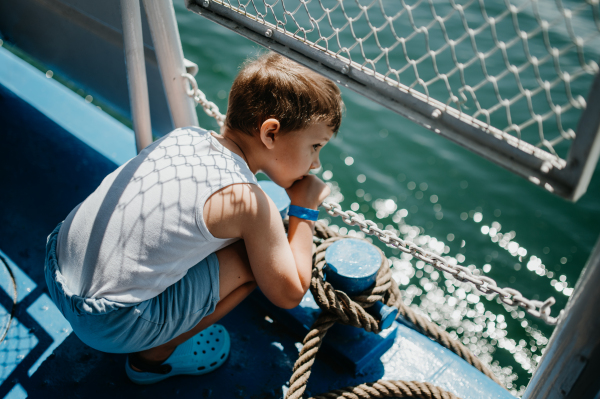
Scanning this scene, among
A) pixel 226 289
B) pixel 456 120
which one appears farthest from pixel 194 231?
pixel 456 120

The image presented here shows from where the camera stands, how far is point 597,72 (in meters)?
0.82

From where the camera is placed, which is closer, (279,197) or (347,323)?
(347,323)

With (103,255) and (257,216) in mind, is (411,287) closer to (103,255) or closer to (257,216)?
(257,216)

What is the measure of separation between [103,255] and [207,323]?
0.46 meters

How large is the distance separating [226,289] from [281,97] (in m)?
0.65

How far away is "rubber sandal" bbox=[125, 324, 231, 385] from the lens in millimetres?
1559

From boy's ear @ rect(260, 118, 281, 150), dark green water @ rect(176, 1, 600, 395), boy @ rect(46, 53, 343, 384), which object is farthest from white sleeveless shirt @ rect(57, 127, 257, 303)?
dark green water @ rect(176, 1, 600, 395)

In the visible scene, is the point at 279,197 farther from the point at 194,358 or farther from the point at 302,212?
the point at 194,358

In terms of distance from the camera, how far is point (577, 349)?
3.35ft

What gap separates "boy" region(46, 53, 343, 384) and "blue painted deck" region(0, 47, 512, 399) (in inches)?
4.5

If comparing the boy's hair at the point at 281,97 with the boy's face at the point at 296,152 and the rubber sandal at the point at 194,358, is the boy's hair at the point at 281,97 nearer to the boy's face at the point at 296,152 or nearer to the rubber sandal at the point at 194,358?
the boy's face at the point at 296,152

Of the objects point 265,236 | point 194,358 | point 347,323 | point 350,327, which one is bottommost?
point 194,358

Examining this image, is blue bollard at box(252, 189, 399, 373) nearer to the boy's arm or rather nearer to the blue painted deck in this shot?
the blue painted deck

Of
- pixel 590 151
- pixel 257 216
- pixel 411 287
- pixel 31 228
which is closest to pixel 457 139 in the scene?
pixel 590 151
